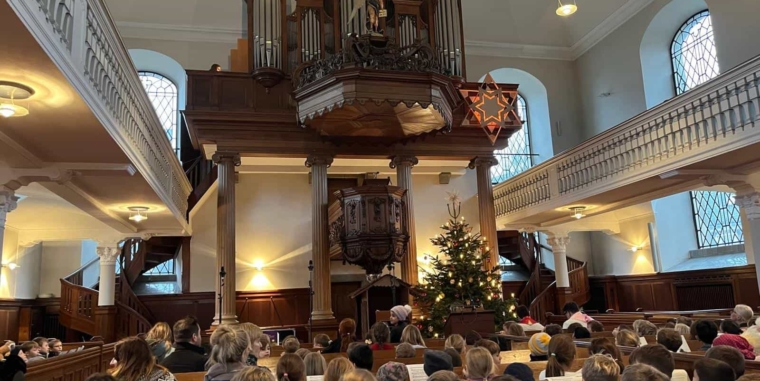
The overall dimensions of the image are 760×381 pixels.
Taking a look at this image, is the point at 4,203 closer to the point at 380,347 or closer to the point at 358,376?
the point at 380,347

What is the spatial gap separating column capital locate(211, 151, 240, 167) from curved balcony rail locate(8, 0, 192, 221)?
6.79 ft

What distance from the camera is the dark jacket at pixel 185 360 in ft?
17.1

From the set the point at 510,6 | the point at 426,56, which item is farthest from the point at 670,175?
the point at 510,6

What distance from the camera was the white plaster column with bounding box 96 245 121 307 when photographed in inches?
556

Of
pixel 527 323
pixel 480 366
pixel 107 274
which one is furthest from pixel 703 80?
pixel 107 274

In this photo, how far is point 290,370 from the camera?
3.61 m

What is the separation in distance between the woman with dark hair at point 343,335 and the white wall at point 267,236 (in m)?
7.19

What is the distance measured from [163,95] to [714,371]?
17481mm

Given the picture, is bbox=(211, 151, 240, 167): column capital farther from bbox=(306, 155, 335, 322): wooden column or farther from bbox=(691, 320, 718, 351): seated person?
bbox=(691, 320, 718, 351): seated person

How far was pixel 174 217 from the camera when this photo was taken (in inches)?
498

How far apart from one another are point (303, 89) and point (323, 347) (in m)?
5.46

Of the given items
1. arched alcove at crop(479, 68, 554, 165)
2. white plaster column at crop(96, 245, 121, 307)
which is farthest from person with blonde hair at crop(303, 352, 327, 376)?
arched alcove at crop(479, 68, 554, 165)

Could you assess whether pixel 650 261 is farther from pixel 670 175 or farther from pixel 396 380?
pixel 396 380

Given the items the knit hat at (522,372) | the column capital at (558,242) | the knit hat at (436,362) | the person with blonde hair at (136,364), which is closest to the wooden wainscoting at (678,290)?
the column capital at (558,242)
